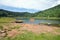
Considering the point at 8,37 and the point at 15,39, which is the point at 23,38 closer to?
the point at 15,39

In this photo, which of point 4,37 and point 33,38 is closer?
point 33,38

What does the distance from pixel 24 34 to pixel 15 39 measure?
4.70 ft

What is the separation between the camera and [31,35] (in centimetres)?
1586

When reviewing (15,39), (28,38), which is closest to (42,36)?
(28,38)

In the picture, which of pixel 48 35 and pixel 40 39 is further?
pixel 48 35

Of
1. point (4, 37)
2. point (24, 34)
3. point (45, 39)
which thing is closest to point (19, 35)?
point (24, 34)

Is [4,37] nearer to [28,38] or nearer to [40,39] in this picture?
[28,38]

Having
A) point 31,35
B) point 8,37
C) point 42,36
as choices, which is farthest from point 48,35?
point 8,37

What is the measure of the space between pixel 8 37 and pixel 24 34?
5.69 ft

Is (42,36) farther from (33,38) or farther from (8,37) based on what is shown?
(8,37)

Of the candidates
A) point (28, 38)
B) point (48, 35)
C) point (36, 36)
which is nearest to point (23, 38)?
point (28, 38)

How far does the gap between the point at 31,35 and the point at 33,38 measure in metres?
0.97

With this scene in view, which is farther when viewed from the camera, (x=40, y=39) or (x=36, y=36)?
(x=36, y=36)

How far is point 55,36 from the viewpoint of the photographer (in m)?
15.6
